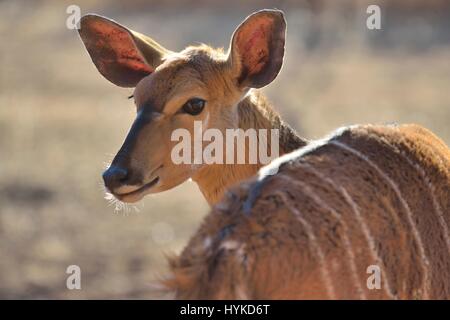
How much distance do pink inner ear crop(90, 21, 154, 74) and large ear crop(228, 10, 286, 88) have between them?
56 cm

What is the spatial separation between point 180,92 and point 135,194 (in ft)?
1.76

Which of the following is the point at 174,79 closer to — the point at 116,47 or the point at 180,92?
the point at 180,92

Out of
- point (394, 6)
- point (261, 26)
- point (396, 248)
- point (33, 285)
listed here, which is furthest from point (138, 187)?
point (394, 6)

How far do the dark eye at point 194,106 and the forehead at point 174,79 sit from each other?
0.19 ft

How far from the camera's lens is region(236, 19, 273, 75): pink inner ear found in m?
5.40

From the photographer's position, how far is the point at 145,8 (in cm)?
2534

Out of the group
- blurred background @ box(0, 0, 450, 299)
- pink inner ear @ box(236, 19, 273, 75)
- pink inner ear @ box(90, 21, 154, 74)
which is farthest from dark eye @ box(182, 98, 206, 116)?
blurred background @ box(0, 0, 450, 299)

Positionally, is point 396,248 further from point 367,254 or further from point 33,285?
point 33,285

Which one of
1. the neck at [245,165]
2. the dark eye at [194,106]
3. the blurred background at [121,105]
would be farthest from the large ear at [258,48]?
the blurred background at [121,105]

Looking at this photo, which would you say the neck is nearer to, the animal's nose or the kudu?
the kudu

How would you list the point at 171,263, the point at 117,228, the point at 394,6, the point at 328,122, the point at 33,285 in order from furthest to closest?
the point at 394,6 < the point at 328,122 < the point at 117,228 < the point at 33,285 < the point at 171,263

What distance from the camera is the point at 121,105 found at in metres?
18.6

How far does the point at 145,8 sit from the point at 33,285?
49.3 feet
